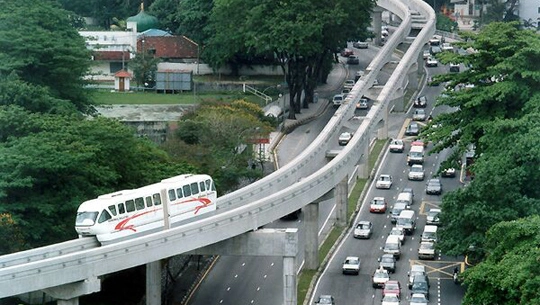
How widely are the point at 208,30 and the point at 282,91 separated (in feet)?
33.9

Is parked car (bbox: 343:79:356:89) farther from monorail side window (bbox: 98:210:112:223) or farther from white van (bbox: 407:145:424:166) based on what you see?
monorail side window (bbox: 98:210:112:223)

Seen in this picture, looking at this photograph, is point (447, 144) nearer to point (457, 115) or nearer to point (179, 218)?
point (457, 115)

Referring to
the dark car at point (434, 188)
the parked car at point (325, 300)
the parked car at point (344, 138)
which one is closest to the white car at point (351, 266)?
the parked car at point (325, 300)

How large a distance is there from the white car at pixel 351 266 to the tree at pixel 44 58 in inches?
1227

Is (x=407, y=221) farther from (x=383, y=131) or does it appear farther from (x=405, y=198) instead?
(x=383, y=131)

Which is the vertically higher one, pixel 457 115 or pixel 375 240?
pixel 457 115

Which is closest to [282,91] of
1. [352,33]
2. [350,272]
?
[352,33]

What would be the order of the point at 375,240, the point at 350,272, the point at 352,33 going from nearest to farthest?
the point at 350,272 < the point at 375,240 < the point at 352,33

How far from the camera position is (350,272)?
10825cm

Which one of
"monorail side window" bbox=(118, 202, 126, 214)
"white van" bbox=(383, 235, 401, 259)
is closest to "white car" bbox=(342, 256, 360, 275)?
"white van" bbox=(383, 235, 401, 259)

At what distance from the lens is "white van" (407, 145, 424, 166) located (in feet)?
451

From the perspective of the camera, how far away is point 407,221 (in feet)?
386

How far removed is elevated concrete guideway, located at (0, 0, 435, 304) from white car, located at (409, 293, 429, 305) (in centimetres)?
726

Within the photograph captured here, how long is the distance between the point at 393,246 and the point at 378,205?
1283cm
